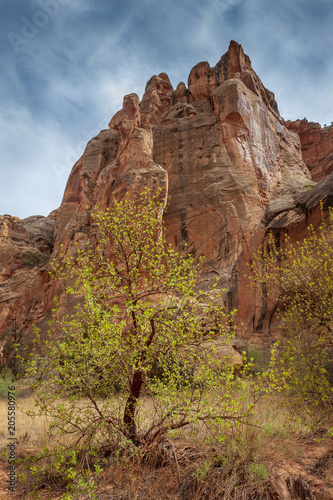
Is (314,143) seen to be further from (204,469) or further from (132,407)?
(204,469)

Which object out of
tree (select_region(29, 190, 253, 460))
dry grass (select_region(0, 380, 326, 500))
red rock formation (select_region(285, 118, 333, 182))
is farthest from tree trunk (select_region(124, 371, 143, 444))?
red rock formation (select_region(285, 118, 333, 182))

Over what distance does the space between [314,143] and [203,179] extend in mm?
33409

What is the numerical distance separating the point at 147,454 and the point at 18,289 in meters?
24.4

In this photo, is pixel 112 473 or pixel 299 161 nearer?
pixel 112 473

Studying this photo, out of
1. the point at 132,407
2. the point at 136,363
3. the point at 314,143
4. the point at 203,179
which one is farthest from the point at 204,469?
the point at 314,143

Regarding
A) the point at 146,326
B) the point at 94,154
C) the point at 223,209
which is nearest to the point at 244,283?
the point at 223,209

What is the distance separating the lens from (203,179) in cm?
2566

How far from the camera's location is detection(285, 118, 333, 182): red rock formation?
4431cm

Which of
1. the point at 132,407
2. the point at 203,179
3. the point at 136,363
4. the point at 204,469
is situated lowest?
the point at 204,469

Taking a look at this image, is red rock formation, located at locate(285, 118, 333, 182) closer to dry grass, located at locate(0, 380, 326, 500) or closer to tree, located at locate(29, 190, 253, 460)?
tree, located at locate(29, 190, 253, 460)

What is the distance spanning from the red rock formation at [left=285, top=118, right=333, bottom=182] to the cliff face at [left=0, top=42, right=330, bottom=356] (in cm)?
1104

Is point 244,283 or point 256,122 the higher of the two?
point 256,122

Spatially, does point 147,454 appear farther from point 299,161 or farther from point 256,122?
point 299,161

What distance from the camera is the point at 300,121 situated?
52.4 metres
